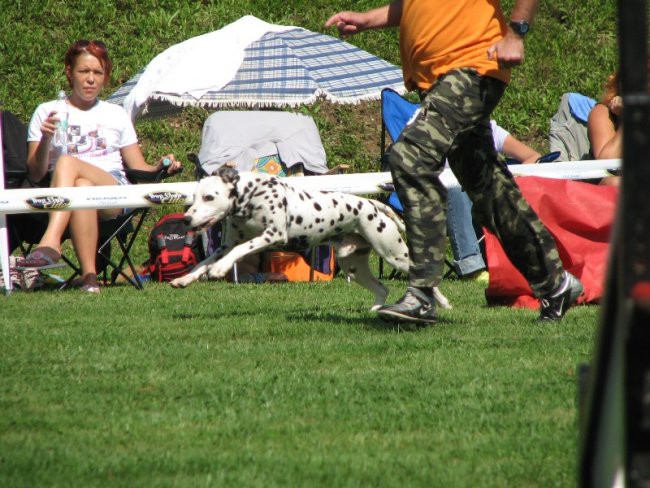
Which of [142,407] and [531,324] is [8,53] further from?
[142,407]

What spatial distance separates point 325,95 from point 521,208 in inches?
228

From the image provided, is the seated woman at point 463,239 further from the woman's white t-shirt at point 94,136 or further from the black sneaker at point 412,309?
the black sneaker at point 412,309

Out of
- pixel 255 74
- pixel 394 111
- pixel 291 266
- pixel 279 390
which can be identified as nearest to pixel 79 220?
pixel 291 266

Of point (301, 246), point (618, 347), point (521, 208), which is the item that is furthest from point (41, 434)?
point (301, 246)

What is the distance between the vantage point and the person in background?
17.3ft

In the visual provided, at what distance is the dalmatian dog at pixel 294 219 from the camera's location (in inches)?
281

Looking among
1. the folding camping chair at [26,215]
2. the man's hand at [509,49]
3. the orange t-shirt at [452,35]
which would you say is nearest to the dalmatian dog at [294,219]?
the folding camping chair at [26,215]

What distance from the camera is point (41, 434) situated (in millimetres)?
3266

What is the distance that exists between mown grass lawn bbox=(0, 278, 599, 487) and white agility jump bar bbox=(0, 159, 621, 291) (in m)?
1.84

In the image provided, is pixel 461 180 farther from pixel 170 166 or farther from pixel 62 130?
pixel 62 130

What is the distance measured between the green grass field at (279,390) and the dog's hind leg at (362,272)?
16 centimetres

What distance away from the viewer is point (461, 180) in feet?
18.7

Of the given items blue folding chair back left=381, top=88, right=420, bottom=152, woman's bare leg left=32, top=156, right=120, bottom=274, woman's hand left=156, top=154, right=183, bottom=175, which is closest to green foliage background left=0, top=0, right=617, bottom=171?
blue folding chair back left=381, top=88, right=420, bottom=152

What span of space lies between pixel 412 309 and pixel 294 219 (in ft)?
6.36
